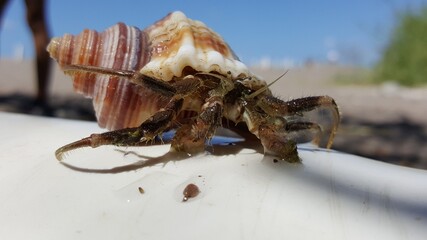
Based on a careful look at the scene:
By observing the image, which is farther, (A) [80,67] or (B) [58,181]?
(A) [80,67]

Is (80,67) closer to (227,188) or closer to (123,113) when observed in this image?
(123,113)

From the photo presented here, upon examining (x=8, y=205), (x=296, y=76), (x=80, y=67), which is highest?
(x=296, y=76)

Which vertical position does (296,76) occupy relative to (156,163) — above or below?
above

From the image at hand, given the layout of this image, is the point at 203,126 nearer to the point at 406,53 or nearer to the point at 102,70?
the point at 102,70

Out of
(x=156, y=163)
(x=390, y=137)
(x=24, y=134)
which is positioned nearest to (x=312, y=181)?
(x=156, y=163)

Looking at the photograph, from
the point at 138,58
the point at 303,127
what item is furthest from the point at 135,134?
the point at 303,127

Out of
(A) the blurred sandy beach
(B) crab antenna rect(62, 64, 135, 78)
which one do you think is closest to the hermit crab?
(B) crab antenna rect(62, 64, 135, 78)
